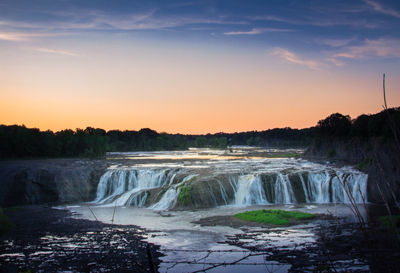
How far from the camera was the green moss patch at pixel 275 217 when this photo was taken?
21.6 metres

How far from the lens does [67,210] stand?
96.3ft

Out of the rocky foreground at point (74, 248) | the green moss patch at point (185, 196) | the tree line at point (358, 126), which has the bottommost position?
the rocky foreground at point (74, 248)

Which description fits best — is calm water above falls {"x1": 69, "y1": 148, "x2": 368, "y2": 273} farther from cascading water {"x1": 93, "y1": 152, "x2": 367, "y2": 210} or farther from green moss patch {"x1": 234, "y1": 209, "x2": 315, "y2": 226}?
green moss patch {"x1": 234, "y1": 209, "x2": 315, "y2": 226}

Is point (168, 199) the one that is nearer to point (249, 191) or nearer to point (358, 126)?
point (249, 191)

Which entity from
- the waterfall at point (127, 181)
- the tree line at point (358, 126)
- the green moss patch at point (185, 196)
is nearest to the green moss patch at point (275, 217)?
the green moss patch at point (185, 196)

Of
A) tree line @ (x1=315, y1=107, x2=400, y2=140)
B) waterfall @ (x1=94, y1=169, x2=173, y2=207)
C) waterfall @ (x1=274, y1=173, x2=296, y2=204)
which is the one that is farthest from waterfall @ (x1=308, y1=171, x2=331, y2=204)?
waterfall @ (x1=94, y1=169, x2=173, y2=207)

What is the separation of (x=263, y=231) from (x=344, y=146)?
41151 mm

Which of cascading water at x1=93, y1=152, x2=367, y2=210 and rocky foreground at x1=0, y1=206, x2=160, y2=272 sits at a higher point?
cascading water at x1=93, y1=152, x2=367, y2=210

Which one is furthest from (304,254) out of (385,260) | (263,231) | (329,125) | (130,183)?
(329,125)

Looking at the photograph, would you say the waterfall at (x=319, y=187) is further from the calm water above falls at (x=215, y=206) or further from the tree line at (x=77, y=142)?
the tree line at (x=77, y=142)

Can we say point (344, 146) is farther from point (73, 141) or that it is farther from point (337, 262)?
point (73, 141)

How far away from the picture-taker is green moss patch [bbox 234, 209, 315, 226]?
2158 centimetres

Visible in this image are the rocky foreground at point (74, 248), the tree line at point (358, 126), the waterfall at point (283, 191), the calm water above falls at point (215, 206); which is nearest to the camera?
the rocky foreground at point (74, 248)

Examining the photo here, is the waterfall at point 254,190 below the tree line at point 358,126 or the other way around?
below
